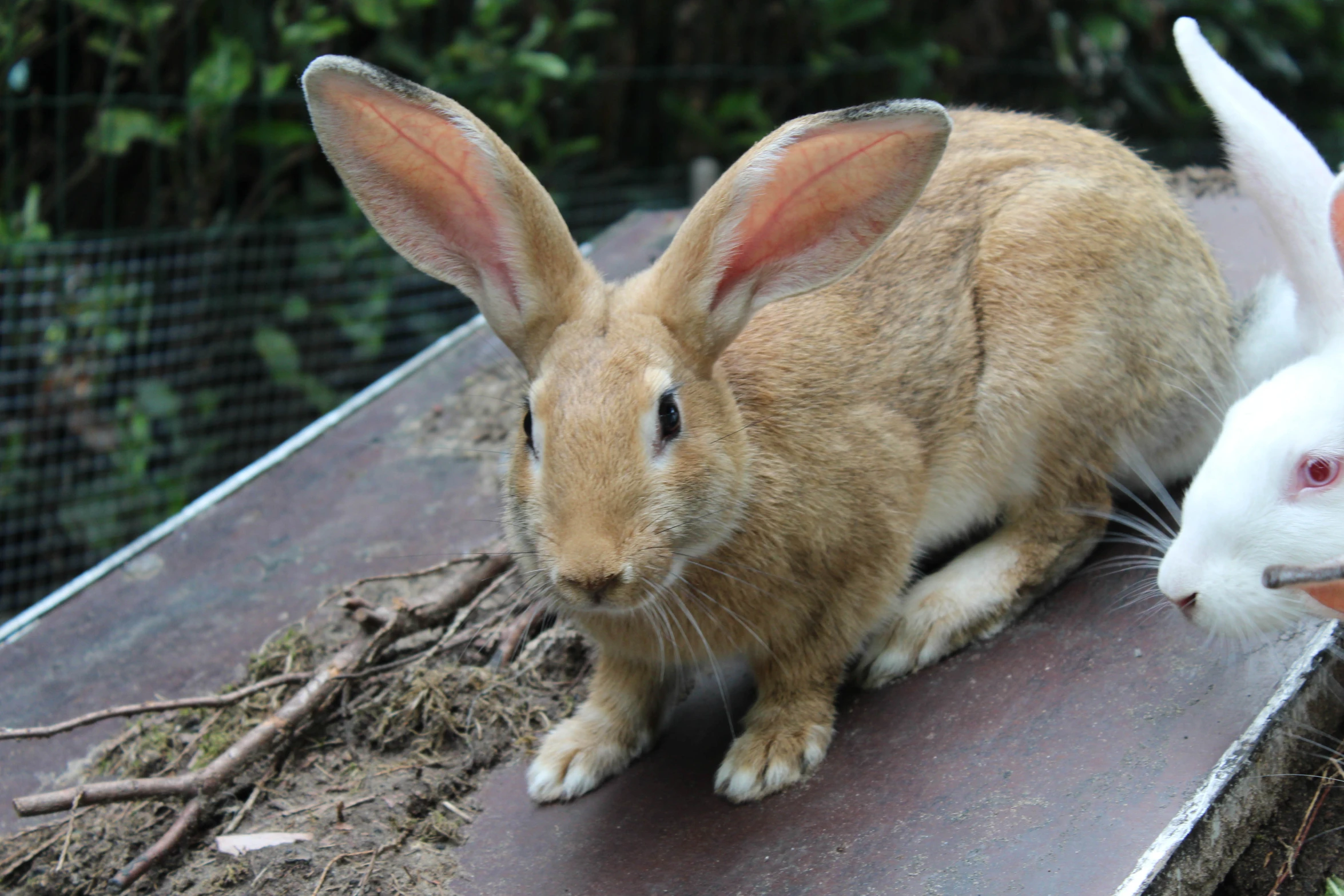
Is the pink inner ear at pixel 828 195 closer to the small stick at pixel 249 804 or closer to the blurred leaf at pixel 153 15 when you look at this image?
the small stick at pixel 249 804

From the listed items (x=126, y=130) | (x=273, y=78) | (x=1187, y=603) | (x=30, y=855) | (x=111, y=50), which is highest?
(x=111, y=50)

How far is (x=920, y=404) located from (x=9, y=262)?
387 centimetres

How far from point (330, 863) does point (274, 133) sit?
3786 millimetres

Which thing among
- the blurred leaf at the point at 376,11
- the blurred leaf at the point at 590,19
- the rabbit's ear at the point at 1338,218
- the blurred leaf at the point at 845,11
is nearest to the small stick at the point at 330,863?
the rabbit's ear at the point at 1338,218

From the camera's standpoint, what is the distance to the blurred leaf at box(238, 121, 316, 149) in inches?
219

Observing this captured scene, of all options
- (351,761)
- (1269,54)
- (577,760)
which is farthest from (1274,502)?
(1269,54)

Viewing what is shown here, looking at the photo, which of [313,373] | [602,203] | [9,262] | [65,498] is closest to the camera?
[9,262]

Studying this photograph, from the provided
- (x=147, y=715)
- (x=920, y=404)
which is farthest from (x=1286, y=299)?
(x=147, y=715)

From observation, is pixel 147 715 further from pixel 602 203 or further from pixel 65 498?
pixel 602 203

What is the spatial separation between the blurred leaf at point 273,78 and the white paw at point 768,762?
3887 mm

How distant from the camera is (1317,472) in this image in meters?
2.42

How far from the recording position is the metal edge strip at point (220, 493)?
Answer: 3787 millimetres

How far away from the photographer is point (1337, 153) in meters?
7.53

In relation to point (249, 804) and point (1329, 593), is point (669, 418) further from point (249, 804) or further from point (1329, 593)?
point (249, 804)
